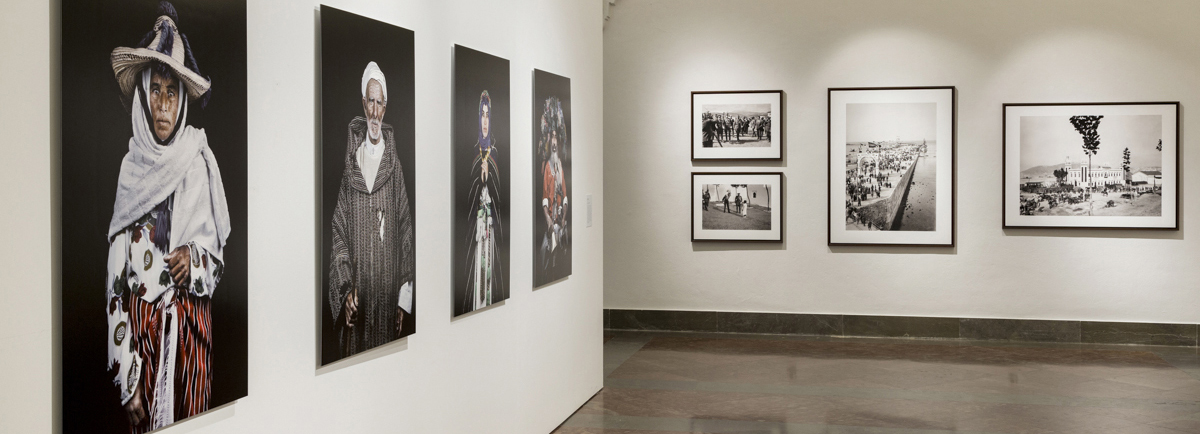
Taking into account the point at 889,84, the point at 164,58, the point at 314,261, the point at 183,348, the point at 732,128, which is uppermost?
the point at 889,84

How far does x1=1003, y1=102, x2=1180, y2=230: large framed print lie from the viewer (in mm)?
9391

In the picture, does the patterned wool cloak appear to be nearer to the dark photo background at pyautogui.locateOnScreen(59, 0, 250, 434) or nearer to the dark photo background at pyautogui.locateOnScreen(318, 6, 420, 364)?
the dark photo background at pyautogui.locateOnScreen(318, 6, 420, 364)

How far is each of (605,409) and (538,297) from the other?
4.47 ft

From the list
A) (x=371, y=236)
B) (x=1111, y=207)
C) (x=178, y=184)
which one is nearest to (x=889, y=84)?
(x=1111, y=207)

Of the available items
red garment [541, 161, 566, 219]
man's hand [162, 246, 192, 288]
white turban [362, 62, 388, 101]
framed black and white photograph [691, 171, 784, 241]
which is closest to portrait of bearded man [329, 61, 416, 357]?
white turban [362, 62, 388, 101]

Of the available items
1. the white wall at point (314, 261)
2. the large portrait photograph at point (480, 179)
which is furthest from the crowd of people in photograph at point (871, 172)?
the large portrait photograph at point (480, 179)

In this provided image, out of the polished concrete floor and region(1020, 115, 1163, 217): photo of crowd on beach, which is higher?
region(1020, 115, 1163, 217): photo of crowd on beach

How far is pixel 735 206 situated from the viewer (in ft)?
33.4

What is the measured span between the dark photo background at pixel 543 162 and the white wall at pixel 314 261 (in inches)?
Result: 3.2

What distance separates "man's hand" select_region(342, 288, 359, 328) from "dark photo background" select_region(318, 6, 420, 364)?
0.32 ft

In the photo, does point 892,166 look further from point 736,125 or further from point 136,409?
point 136,409

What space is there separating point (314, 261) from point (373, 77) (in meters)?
0.82

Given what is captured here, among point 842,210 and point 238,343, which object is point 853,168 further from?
point 238,343

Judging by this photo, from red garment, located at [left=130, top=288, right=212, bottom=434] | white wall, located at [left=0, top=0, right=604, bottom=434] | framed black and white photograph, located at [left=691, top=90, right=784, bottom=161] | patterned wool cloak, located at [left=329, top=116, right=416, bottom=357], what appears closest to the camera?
white wall, located at [left=0, top=0, right=604, bottom=434]
